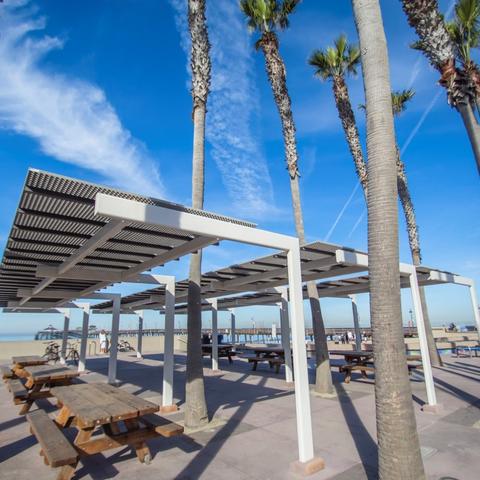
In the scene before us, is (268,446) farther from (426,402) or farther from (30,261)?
(30,261)

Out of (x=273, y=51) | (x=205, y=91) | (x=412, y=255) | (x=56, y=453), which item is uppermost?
(x=273, y=51)

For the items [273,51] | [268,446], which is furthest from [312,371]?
[273,51]

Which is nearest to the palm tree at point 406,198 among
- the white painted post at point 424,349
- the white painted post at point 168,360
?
the white painted post at point 424,349

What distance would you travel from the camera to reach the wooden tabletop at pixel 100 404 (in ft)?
13.3

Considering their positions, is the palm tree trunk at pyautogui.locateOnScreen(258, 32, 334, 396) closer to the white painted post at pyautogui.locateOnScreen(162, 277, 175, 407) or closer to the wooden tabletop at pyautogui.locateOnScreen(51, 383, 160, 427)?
the white painted post at pyautogui.locateOnScreen(162, 277, 175, 407)

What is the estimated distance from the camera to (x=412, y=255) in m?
15.7

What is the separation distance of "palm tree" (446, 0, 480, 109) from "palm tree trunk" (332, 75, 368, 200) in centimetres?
416

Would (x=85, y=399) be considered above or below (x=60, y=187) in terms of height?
below

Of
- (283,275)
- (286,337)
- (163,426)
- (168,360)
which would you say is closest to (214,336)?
(286,337)

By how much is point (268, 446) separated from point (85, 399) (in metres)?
3.02

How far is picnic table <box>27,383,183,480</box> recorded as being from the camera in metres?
3.92

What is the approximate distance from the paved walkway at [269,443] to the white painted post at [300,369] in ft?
1.24

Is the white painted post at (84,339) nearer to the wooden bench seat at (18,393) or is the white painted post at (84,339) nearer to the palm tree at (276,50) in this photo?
the wooden bench seat at (18,393)

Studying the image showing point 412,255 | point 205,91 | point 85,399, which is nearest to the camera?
point 85,399
